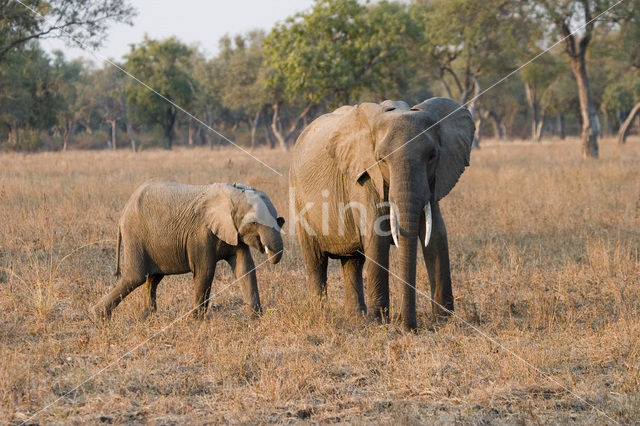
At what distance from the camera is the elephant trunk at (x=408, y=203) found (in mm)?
5793

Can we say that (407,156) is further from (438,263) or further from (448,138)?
(438,263)

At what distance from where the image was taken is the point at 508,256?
9.71 metres

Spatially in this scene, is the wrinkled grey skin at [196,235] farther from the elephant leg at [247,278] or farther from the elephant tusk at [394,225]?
the elephant tusk at [394,225]

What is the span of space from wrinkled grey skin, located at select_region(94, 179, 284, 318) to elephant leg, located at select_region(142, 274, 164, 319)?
0.03ft

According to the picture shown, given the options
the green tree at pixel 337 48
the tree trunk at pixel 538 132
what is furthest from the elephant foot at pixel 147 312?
the tree trunk at pixel 538 132

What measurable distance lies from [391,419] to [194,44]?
70.6 metres

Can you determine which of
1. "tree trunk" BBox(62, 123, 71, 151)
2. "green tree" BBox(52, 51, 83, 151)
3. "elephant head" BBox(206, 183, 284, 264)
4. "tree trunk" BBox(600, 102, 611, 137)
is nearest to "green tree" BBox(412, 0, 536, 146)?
"elephant head" BBox(206, 183, 284, 264)

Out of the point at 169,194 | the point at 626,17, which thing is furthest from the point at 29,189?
the point at 626,17

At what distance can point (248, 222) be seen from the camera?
6.65 metres

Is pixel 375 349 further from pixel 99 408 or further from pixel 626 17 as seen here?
pixel 626 17

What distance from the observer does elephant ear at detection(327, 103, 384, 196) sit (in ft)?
20.3

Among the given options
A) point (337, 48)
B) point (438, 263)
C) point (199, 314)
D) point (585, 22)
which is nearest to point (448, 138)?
point (438, 263)

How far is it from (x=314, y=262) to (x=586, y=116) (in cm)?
2108

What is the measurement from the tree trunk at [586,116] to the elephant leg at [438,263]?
19638mm
